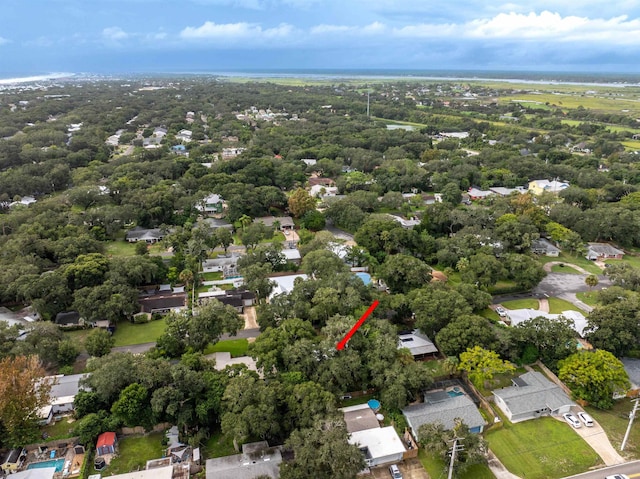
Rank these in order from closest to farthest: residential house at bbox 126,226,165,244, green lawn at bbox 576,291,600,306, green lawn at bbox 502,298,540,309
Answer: green lawn at bbox 502,298,540,309
green lawn at bbox 576,291,600,306
residential house at bbox 126,226,165,244

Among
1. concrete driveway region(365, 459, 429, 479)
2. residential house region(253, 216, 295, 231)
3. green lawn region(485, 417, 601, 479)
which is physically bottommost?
concrete driveway region(365, 459, 429, 479)

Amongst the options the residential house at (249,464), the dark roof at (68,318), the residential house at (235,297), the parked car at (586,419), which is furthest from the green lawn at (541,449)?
the dark roof at (68,318)

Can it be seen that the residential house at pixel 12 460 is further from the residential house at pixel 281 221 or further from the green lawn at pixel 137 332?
the residential house at pixel 281 221

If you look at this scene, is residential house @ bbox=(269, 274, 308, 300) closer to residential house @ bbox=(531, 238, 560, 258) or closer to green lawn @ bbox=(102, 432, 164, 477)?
green lawn @ bbox=(102, 432, 164, 477)

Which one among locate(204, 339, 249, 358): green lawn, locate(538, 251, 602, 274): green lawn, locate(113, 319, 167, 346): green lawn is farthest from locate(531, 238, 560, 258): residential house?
locate(113, 319, 167, 346): green lawn

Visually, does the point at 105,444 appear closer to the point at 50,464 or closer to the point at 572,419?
the point at 50,464

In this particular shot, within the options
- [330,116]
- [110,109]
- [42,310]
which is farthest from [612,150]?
[110,109]
